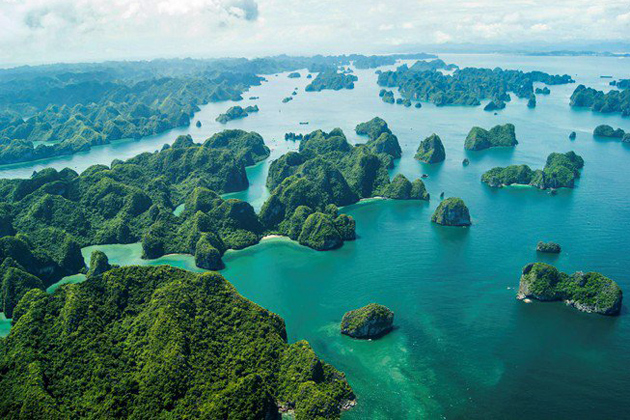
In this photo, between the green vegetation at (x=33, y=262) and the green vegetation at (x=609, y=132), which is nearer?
the green vegetation at (x=33, y=262)

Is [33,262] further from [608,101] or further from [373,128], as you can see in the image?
[608,101]

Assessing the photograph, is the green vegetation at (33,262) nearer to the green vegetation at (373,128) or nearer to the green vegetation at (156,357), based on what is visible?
the green vegetation at (156,357)

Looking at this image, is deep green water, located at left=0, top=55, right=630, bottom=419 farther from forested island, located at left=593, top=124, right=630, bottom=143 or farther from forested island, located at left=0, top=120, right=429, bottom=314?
forested island, located at left=593, top=124, right=630, bottom=143

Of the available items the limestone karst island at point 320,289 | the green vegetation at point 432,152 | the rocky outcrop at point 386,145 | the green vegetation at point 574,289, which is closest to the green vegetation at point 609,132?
the limestone karst island at point 320,289

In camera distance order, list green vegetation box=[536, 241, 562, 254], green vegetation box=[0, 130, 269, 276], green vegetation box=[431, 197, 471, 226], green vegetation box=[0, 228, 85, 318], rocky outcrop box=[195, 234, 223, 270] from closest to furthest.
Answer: green vegetation box=[0, 228, 85, 318] → rocky outcrop box=[195, 234, 223, 270] → green vegetation box=[536, 241, 562, 254] → green vegetation box=[0, 130, 269, 276] → green vegetation box=[431, 197, 471, 226]

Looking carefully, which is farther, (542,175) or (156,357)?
(542,175)

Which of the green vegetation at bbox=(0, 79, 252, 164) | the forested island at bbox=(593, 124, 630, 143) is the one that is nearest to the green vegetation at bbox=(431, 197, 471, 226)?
the forested island at bbox=(593, 124, 630, 143)

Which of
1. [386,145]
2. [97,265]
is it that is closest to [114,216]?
[97,265]
